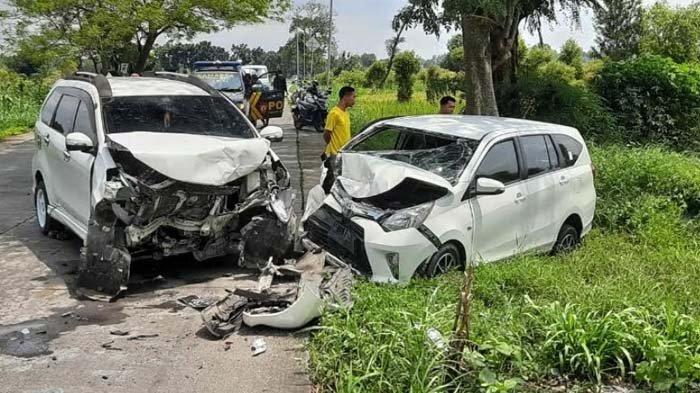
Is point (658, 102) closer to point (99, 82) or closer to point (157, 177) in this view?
point (99, 82)

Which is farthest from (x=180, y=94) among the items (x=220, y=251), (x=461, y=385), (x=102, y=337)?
(x=461, y=385)

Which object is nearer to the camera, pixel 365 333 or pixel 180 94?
pixel 365 333

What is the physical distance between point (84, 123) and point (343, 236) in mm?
2903

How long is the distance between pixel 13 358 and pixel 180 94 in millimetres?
3507

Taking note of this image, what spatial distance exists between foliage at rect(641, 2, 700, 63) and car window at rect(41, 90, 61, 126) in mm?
33784

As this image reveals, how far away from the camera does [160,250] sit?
6.25 m

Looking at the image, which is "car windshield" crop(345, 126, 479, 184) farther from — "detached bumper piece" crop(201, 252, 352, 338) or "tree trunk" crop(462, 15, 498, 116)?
"tree trunk" crop(462, 15, 498, 116)

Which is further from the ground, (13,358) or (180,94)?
(180,94)

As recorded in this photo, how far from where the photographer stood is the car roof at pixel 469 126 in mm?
6918

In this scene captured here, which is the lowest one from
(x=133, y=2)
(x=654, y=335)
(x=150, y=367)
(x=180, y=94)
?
(x=150, y=367)

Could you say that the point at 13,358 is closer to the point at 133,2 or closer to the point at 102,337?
the point at 102,337

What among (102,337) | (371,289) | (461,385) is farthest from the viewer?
(371,289)

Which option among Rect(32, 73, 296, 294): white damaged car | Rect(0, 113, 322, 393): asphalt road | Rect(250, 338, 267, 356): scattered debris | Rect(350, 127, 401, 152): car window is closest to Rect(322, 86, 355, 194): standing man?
Rect(350, 127, 401, 152): car window

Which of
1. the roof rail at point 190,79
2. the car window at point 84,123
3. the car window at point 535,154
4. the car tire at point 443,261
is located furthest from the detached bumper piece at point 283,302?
the roof rail at point 190,79
